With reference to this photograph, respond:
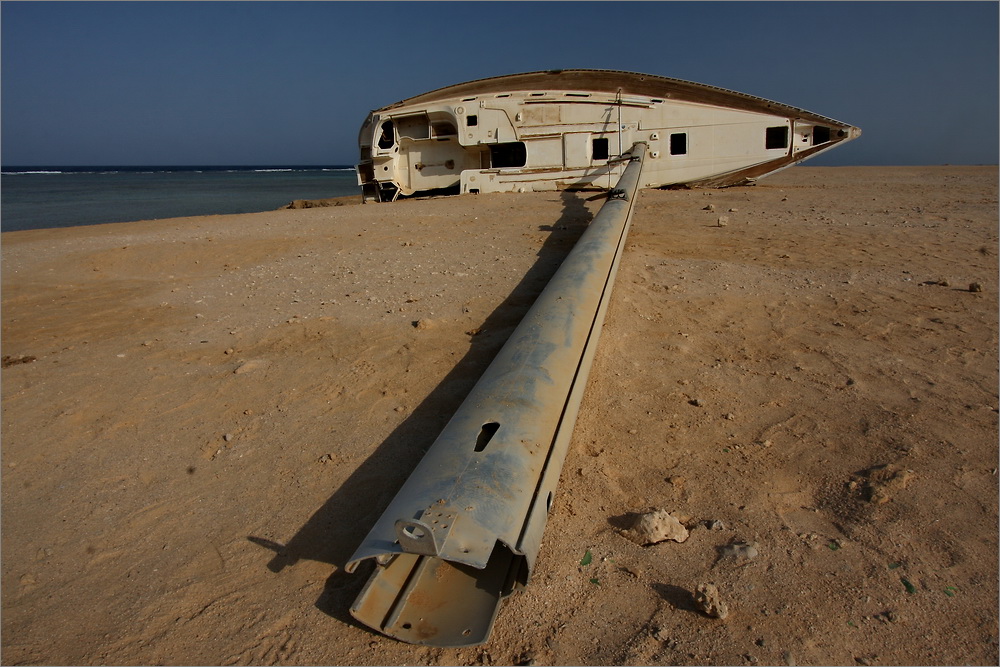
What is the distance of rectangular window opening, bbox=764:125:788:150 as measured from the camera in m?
13.3

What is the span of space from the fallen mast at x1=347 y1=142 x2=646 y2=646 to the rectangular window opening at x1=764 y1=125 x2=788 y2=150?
12.9m

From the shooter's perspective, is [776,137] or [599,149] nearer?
[776,137]

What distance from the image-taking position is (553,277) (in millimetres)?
4492

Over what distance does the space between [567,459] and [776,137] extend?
13262 millimetres

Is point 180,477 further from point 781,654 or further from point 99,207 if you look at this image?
point 99,207

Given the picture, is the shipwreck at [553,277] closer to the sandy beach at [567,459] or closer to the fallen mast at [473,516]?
the fallen mast at [473,516]

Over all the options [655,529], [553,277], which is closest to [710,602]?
[655,529]

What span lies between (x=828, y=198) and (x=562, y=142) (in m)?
5.82

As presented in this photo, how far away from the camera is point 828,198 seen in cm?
1102

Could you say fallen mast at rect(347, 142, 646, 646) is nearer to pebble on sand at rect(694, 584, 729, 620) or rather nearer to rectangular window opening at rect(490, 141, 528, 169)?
pebble on sand at rect(694, 584, 729, 620)

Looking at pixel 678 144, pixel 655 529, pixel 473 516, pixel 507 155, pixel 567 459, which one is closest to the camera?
pixel 473 516

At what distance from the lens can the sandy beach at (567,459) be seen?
1.95 metres

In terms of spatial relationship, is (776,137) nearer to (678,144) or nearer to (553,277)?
(678,144)

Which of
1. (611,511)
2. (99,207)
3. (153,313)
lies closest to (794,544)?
(611,511)
